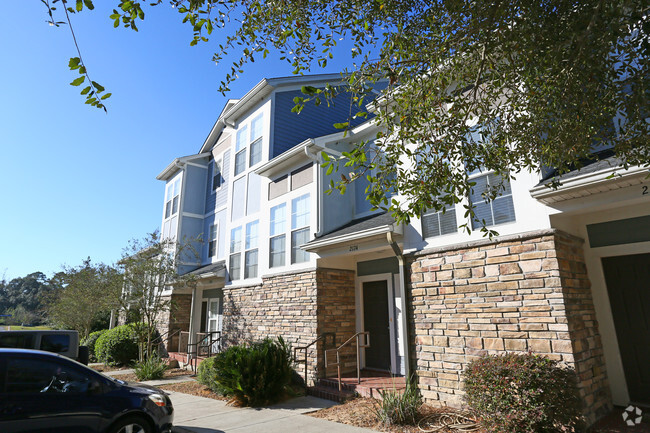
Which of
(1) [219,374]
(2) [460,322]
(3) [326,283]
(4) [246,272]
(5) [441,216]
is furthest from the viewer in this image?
(4) [246,272]

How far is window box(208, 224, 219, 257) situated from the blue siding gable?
19.5 ft

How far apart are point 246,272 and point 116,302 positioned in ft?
18.3

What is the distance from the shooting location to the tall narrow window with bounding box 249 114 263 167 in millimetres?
14429

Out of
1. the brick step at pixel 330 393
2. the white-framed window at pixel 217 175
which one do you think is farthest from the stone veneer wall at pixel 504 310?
the white-framed window at pixel 217 175

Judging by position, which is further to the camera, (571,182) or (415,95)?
(571,182)

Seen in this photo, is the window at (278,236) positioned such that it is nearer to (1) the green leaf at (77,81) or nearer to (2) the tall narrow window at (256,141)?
(2) the tall narrow window at (256,141)

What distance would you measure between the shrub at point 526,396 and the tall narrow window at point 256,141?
10.9 meters

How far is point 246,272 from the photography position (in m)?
13.4

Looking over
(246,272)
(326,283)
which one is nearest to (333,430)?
(326,283)

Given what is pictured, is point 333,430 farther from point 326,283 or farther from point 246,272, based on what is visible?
point 246,272

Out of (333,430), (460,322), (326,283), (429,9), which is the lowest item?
(333,430)

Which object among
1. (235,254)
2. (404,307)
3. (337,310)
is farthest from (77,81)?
(235,254)

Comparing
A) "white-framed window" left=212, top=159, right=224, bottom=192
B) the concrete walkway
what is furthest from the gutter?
"white-framed window" left=212, top=159, right=224, bottom=192

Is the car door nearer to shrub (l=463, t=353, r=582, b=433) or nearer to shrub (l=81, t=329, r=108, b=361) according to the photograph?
shrub (l=463, t=353, r=582, b=433)
